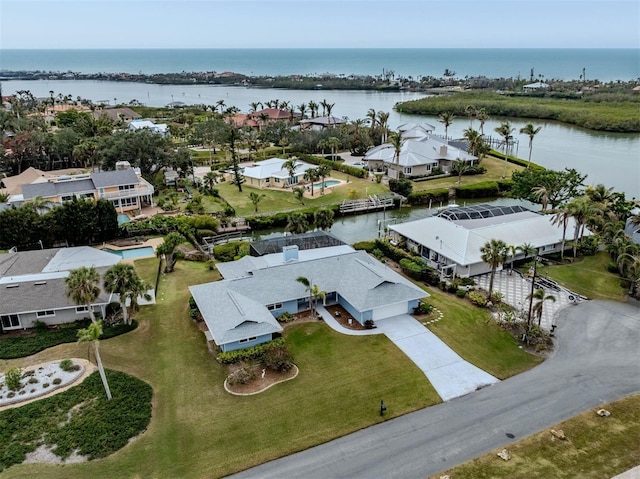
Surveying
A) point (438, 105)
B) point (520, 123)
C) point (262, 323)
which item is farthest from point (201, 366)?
point (438, 105)

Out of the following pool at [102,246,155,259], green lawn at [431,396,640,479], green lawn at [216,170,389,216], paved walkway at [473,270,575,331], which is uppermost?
green lawn at [216,170,389,216]

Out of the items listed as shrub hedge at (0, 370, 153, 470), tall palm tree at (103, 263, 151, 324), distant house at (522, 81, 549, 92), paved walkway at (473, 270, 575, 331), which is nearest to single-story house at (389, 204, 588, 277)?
paved walkway at (473, 270, 575, 331)

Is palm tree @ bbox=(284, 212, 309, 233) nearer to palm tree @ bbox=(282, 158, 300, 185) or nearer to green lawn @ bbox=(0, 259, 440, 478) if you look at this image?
green lawn @ bbox=(0, 259, 440, 478)

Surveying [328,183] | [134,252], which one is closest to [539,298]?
[134,252]

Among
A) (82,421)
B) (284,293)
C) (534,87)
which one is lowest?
(82,421)

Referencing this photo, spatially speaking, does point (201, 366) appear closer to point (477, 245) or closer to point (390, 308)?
point (390, 308)

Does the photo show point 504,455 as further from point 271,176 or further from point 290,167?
point 271,176
